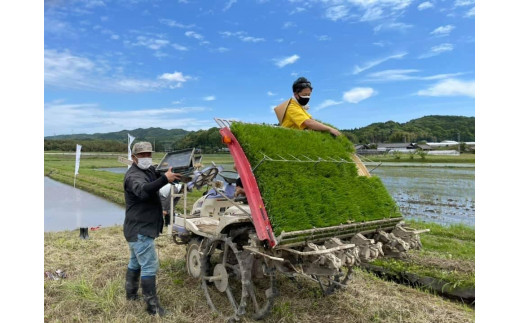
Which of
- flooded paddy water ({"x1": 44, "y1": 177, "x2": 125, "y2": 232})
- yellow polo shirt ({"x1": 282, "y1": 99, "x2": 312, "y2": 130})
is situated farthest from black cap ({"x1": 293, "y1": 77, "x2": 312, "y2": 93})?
flooded paddy water ({"x1": 44, "y1": 177, "x2": 125, "y2": 232})

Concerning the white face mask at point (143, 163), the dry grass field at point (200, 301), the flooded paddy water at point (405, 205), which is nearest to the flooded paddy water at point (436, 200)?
the flooded paddy water at point (405, 205)

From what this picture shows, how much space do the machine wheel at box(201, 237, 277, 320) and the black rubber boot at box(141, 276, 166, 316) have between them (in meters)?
0.59

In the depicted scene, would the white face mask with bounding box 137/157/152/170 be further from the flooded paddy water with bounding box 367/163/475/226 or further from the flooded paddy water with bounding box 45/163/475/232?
the flooded paddy water with bounding box 45/163/475/232

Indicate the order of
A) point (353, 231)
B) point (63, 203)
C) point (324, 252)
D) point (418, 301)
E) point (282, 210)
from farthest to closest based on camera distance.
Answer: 1. point (63, 203)
2. point (418, 301)
3. point (353, 231)
4. point (282, 210)
5. point (324, 252)

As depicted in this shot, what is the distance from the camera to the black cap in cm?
422

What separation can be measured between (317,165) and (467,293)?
3.11 metres

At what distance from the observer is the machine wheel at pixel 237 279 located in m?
3.75

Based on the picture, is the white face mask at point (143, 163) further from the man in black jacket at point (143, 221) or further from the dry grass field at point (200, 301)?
the dry grass field at point (200, 301)

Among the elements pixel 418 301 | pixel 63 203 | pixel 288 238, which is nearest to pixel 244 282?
pixel 288 238

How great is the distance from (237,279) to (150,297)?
109 centimetres

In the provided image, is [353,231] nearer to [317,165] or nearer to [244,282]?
[317,165]

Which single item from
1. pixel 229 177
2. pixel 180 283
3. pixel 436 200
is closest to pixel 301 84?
pixel 229 177

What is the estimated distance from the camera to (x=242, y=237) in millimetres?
4250

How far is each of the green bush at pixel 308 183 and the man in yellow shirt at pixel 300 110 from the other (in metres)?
0.15
